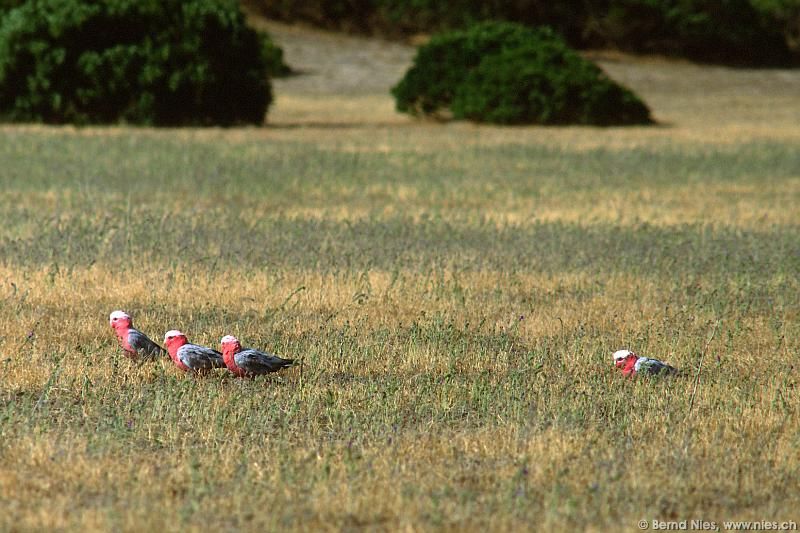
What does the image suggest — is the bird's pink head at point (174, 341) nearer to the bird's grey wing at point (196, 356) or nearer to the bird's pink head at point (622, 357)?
the bird's grey wing at point (196, 356)

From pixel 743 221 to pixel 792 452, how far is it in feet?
34.6

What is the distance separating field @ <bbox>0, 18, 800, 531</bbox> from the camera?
6008mm

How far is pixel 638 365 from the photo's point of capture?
816 cm

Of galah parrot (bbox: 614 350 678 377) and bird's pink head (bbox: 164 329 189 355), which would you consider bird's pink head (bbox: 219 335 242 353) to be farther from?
galah parrot (bbox: 614 350 678 377)

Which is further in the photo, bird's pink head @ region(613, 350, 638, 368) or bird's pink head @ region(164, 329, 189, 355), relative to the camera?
bird's pink head @ region(613, 350, 638, 368)

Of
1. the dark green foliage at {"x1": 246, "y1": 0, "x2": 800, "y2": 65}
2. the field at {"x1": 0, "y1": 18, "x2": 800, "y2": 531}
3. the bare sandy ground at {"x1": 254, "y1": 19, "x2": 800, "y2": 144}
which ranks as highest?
the field at {"x1": 0, "y1": 18, "x2": 800, "y2": 531}

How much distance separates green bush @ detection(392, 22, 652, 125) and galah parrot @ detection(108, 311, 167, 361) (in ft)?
83.5

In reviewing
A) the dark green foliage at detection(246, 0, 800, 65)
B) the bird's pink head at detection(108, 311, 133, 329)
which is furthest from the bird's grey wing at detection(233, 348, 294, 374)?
the dark green foliage at detection(246, 0, 800, 65)

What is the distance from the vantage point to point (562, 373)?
8422mm

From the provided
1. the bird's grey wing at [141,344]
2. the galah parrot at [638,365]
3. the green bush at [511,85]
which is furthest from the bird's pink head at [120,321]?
the green bush at [511,85]

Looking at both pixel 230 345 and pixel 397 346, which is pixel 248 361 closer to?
pixel 230 345

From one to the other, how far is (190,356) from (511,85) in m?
26.3

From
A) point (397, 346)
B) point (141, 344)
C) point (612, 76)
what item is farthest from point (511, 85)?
point (141, 344)

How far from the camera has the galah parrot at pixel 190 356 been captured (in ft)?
25.9
